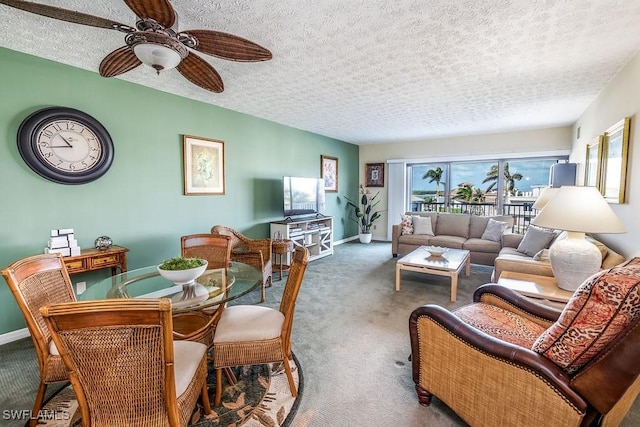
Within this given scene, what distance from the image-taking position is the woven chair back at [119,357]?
39.9 inches

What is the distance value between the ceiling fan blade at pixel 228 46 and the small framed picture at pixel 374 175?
5.72 meters

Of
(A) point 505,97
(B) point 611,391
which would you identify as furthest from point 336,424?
(A) point 505,97

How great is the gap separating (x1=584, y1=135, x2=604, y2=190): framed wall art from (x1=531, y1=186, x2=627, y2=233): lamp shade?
1.67 metres

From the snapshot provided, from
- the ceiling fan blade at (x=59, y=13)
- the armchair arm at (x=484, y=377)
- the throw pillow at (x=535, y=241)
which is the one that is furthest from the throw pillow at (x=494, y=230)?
the ceiling fan blade at (x=59, y=13)

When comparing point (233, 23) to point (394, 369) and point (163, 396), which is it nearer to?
point (163, 396)

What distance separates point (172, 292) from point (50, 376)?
0.68m

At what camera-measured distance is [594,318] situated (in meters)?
1.13

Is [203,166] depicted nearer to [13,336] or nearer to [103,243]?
[103,243]

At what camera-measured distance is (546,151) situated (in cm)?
548

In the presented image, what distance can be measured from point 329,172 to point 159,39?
196 inches

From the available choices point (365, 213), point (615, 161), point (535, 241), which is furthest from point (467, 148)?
point (615, 161)

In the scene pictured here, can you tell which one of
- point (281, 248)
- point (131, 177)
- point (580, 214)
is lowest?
point (281, 248)

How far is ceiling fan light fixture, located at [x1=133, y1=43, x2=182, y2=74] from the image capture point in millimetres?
1656

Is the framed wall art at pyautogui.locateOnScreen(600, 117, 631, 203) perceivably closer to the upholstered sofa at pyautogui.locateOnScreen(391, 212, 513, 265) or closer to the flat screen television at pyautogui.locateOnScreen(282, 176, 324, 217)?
the upholstered sofa at pyautogui.locateOnScreen(391, 212, 513, 265)
